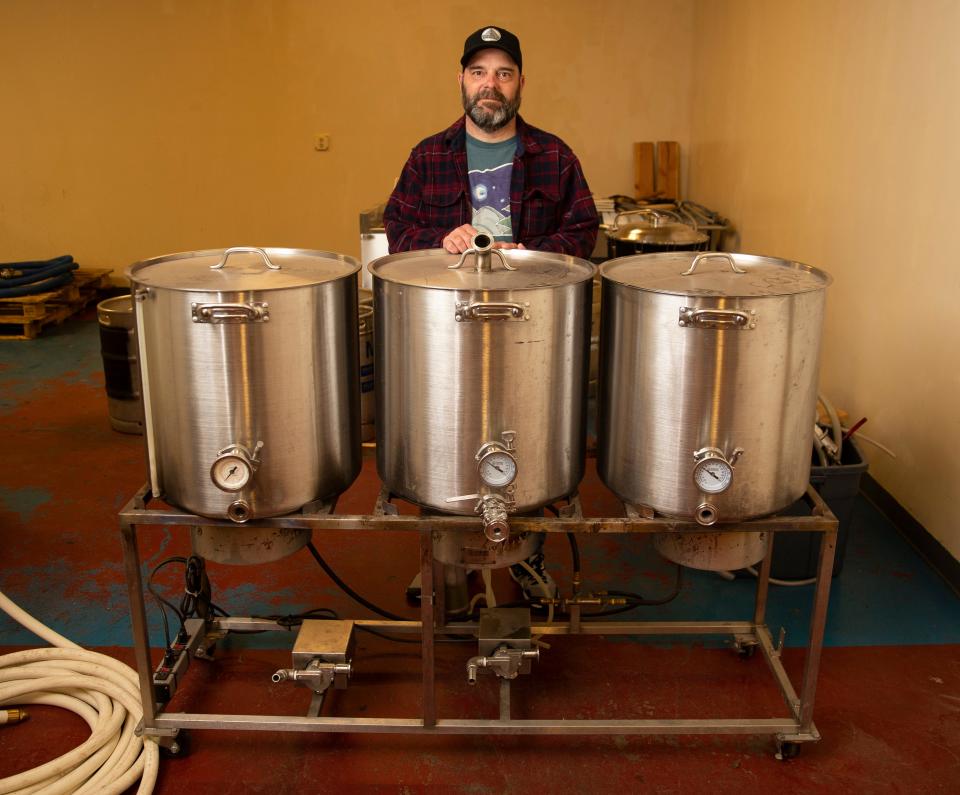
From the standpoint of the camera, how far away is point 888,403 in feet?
9.86

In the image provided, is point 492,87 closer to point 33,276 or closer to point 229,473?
point 229,473

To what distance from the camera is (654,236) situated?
420cm

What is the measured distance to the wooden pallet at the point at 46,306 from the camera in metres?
5.22

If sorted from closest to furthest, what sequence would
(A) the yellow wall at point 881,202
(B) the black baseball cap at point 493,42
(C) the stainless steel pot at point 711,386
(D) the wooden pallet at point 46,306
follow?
1. (C) the stainless steel pot at point 711,386
2. (B) the black baseball cap at point 493,42
3. (A) the yellow wall at point 881,202
4. (D) the wooden pallet at point 46,306

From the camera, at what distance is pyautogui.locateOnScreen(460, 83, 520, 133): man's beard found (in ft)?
7.60

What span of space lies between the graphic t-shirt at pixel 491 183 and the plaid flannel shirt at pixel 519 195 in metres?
0.02

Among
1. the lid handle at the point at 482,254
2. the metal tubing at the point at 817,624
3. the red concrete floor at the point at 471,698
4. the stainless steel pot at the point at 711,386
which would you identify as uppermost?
the lid handle at the point at 482,254

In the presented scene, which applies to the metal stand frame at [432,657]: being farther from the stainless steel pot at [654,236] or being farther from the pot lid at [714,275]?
the stainless steel pot at [654,236]

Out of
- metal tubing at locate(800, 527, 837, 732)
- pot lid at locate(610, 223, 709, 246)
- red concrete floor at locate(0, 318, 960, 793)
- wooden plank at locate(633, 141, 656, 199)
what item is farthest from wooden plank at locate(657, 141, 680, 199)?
metal tubing at locate(800, 527, 837, 732)

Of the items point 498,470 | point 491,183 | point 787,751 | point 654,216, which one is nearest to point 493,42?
point 491,183

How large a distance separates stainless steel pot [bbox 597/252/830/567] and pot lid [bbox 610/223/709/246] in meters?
2.44

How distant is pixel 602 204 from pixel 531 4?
4.67 ft

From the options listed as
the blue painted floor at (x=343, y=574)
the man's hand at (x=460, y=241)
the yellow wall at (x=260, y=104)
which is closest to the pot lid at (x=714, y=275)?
the man's hand at (x=460, y=241)

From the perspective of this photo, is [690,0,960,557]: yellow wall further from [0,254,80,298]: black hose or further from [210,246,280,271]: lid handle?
[0,254,80,298]: black hose
